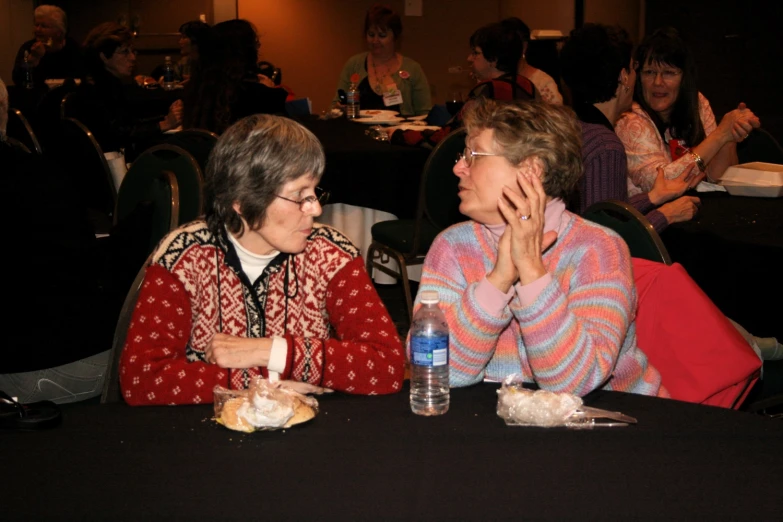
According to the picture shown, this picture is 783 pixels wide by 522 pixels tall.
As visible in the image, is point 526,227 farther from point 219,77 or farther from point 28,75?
point 28,75

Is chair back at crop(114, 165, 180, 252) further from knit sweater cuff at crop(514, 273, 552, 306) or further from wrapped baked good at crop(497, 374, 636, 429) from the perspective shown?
wrapped baked good at crop(497, 374, 636, 429)

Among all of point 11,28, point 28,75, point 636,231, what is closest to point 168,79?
point 28,75

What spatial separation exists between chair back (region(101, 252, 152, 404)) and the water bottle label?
667 mm

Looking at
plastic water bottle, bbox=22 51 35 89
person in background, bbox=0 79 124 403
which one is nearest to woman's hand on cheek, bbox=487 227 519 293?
person in background, bbox=0 79 124 403

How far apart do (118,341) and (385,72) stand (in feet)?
17.1

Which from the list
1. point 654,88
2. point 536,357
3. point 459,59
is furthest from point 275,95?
point 459,59

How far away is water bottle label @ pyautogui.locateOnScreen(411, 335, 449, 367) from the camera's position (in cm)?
157

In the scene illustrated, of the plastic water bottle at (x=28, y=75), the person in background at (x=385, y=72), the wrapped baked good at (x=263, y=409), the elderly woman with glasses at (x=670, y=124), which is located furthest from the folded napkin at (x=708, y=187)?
the plastic water bottle at (x=28, y=75)

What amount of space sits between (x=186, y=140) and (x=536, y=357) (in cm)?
290

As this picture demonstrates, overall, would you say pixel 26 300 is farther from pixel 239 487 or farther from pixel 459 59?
pixel 459 59

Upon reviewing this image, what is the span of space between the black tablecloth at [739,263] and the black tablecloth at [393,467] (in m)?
1.33

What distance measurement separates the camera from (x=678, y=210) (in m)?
3.02

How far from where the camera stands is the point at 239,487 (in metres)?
1.27

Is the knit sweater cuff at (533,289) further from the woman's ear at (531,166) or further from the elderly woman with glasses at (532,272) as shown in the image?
the woman's ear at (531,166)
